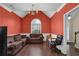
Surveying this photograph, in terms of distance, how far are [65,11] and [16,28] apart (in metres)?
1.42

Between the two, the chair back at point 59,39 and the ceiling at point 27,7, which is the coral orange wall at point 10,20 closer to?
the ceiling at point 27,7

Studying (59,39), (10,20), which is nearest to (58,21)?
(59,39)

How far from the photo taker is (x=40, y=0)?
6.43 feet

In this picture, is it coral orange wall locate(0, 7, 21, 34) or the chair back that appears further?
the chair back

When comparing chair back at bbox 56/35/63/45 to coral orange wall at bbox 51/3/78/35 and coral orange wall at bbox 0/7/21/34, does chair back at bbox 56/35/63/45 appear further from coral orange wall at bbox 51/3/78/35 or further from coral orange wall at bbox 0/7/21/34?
coral orange wall at bbox 0/7/21/34

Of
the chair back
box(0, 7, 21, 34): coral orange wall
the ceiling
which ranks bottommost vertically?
the chair back

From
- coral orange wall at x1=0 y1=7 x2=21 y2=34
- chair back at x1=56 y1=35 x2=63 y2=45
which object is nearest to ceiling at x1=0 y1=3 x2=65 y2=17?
coral orange wall at x1=0 y1=7 x2=21 y2=34

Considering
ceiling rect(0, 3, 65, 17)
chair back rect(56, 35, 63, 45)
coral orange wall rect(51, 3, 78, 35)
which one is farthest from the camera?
chair back rect(56, 35, 63, 45)

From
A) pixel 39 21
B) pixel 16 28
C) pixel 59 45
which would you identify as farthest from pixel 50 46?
pixel 16 28

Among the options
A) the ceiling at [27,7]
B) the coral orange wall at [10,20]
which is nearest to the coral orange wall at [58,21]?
the ceiling at [27,7]

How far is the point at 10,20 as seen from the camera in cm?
343

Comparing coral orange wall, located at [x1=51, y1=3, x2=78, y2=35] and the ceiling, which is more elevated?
the ceiling

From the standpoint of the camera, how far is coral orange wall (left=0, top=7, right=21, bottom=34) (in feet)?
10.7

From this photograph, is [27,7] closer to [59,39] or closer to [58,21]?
[58,21]
